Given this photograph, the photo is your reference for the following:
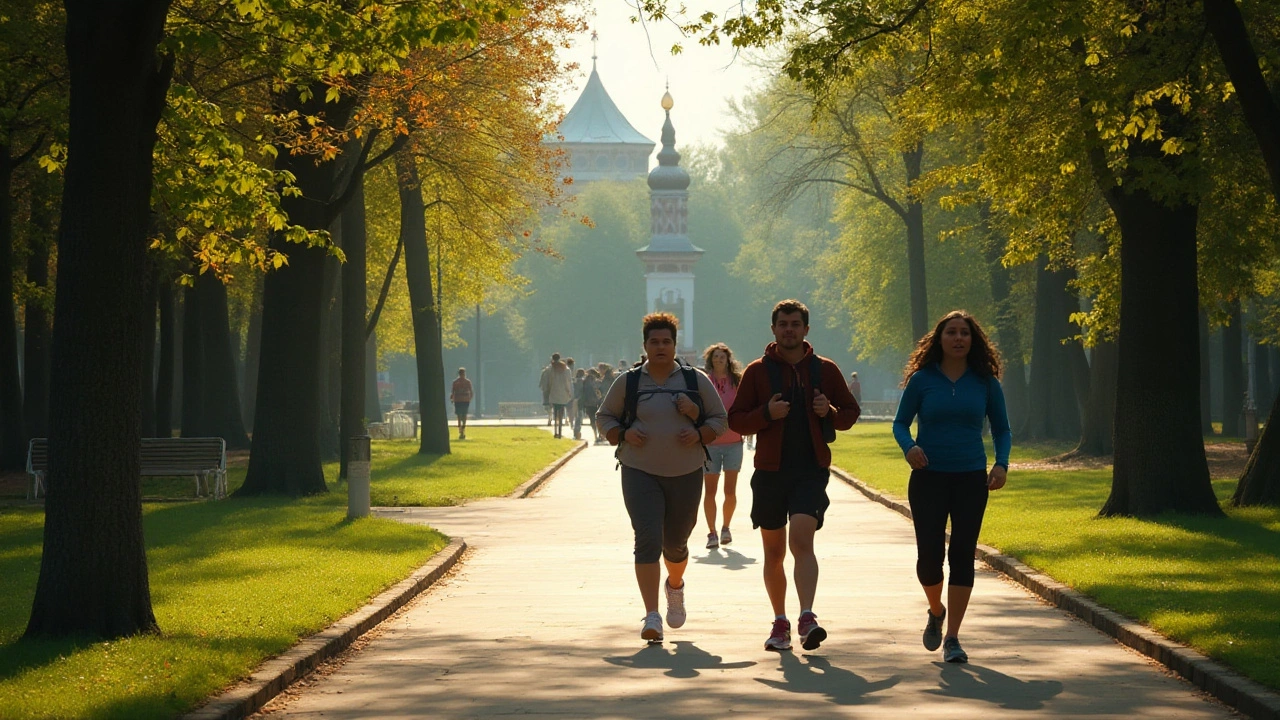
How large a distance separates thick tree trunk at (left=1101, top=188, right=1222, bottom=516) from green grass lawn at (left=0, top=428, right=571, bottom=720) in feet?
23.9

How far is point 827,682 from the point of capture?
958 centimetres

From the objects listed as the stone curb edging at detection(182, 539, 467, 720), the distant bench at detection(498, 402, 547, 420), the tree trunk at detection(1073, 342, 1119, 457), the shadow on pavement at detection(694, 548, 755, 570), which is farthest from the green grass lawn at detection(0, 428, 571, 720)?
the distant bench at detection(498, 402, 547, 420)

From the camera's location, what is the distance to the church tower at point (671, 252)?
322 ft

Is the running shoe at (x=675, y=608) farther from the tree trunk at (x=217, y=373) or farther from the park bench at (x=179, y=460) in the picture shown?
the tree trunk at (x=217, y=373)

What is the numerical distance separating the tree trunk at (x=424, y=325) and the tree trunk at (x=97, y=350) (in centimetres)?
2129

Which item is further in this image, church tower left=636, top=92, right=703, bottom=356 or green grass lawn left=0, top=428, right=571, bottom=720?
church tower left=636, top=92, right=703, bottom=356

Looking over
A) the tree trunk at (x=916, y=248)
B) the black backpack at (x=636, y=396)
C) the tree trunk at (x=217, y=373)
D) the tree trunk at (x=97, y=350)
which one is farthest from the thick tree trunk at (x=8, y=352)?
the tree trunk at (x=916, y=248)

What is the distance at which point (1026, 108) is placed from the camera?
66.5 ft

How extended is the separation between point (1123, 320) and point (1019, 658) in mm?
9652

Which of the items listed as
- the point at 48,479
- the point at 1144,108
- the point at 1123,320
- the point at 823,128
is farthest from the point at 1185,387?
the point at 823,128

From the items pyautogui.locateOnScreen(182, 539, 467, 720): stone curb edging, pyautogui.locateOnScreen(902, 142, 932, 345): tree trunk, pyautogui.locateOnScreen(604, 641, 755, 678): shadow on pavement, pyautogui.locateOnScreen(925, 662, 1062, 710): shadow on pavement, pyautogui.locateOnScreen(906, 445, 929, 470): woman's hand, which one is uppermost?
pyautogui.locateOnScreen(902, 142, 932, 345): tree trunk

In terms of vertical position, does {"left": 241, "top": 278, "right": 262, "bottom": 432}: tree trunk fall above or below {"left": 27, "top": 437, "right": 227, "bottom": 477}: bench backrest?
above

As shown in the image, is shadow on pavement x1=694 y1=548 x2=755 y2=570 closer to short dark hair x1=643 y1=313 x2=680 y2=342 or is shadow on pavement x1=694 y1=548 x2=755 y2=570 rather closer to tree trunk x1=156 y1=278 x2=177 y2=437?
short dark hair x1=643 y1=313 x2=680 y2=342

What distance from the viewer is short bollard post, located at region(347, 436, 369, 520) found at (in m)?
20.2
